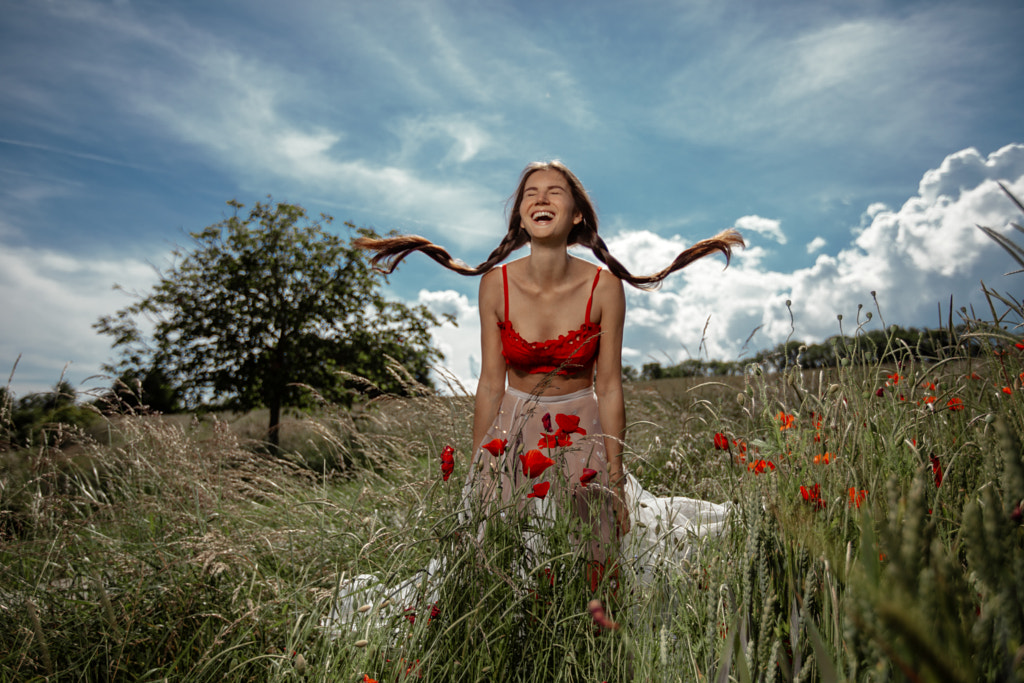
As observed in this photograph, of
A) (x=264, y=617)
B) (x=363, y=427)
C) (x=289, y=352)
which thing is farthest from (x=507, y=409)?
(x=289, y=352)

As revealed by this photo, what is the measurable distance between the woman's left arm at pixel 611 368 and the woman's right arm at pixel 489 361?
1.74ft

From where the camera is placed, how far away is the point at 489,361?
330cm

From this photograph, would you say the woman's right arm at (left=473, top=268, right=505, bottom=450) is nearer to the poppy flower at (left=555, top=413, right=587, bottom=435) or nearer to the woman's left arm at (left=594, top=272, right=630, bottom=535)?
the woman's left arm at (left=594, top=272, right=630, bottom=535)

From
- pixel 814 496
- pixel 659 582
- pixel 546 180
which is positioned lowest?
pixel 659 582

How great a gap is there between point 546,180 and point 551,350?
1093mm

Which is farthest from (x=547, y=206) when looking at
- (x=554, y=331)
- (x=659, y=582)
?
(x=659, y=582)

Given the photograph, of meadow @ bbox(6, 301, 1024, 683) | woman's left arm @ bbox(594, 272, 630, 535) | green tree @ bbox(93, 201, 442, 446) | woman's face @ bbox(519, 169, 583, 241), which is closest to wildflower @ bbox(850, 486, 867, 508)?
meadow @ bbox(6, 301, 1024, 683)

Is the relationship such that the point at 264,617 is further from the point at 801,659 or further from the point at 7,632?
the point at 801,659

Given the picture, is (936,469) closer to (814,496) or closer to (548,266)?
(814,496)

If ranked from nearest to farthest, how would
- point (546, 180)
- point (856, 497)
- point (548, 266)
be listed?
1. point (856, 497)
2. point (548, 266)
3. point (546, 180)

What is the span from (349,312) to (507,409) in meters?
7.58

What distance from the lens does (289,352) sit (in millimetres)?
9844

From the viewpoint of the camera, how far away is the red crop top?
10.2 ft

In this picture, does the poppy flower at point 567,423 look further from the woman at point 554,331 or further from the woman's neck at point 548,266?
the woman's neck at point 548,266
